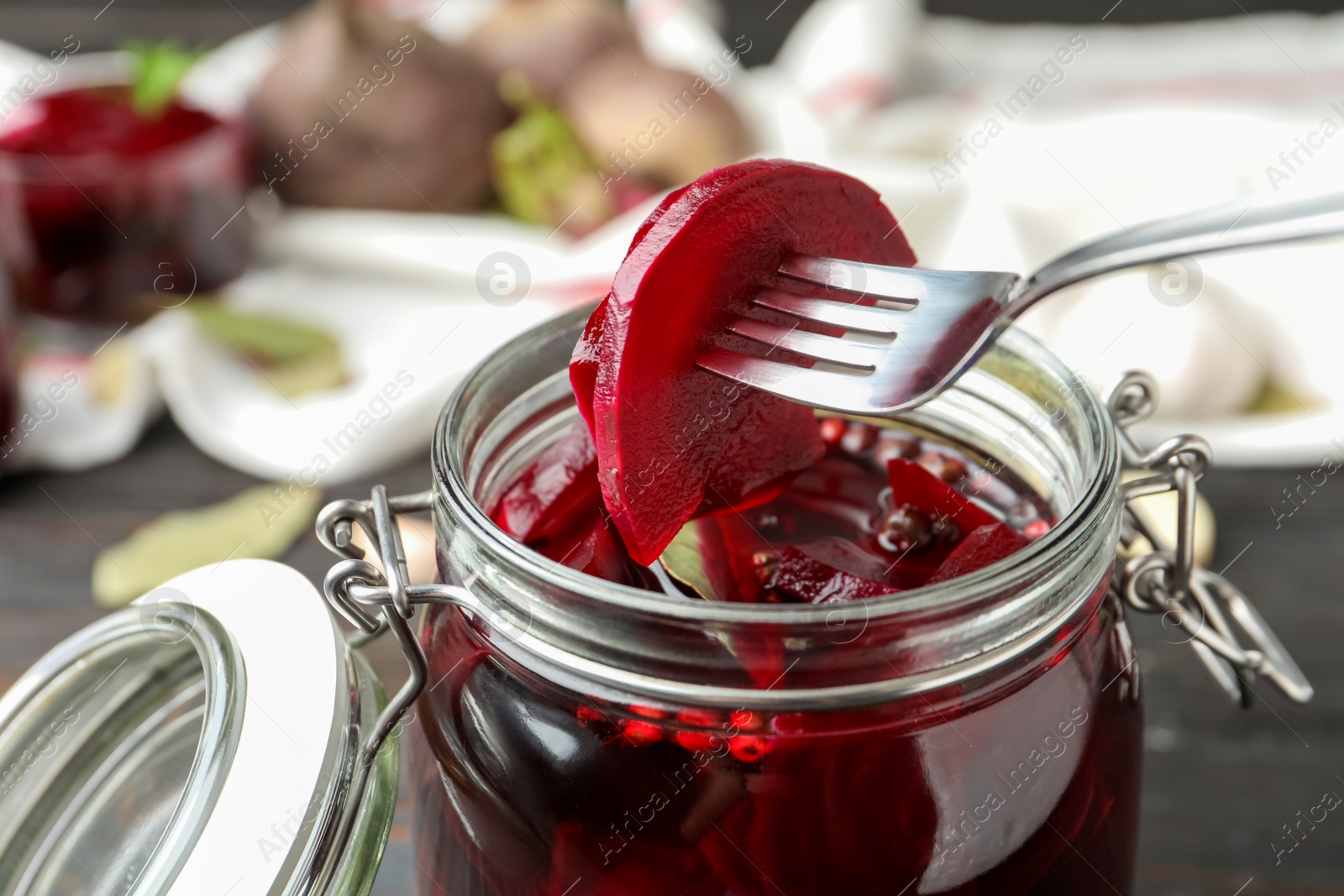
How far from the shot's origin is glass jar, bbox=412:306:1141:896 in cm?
50

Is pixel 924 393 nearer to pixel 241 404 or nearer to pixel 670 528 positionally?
pixel 670 528

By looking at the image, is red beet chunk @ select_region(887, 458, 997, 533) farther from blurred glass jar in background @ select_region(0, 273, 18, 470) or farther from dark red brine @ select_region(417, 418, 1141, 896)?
blurred glass jar in background @ select_region(0, 273, 18, 470)

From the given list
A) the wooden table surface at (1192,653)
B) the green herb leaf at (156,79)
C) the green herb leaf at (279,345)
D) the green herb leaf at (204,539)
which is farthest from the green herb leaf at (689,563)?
the green herb leaf at (156,79)

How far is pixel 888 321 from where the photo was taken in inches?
22.6

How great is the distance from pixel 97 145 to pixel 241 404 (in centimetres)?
49

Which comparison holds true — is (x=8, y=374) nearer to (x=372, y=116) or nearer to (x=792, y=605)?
(x=372, y=116)

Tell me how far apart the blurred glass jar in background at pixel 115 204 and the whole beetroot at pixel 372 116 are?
0.08 meters

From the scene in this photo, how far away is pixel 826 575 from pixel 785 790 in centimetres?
10

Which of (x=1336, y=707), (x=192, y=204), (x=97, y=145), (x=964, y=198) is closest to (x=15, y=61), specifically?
(x=97, y=145)

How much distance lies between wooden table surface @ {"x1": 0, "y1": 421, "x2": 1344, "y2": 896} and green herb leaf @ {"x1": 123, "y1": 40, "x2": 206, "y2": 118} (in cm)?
50

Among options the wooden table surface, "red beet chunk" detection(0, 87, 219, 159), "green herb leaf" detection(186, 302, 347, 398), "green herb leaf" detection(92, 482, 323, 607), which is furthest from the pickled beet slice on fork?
"red beet chunk" detection(0, 87, 219, 159)

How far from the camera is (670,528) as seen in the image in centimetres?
56

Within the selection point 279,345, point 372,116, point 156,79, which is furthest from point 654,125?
point 156,79

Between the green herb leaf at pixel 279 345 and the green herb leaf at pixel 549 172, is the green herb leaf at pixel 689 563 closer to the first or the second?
the green herb leaf at pixel 279 345
